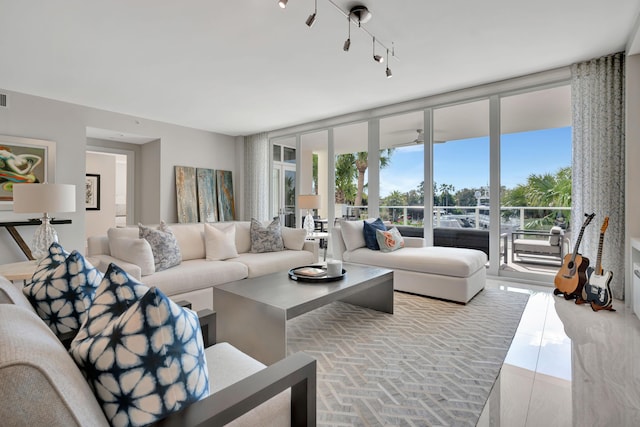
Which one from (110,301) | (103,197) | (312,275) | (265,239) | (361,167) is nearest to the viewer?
(110,301)

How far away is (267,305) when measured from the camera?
2.08 m

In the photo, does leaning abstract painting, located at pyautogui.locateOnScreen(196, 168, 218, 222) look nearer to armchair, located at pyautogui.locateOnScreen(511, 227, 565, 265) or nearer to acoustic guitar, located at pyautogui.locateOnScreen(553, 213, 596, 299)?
armchair, located at pyautogui.locateOnScreen(511, 227, 565, 265)

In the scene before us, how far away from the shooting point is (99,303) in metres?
0.90

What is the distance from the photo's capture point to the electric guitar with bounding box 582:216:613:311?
119 inches

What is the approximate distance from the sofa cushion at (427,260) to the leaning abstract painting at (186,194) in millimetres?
3860

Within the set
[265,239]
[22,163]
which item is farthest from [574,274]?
[22,163]

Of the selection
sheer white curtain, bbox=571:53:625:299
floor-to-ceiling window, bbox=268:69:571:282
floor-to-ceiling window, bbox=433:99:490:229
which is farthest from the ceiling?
floor-to-ceiling window, bbox=433:99:490:229

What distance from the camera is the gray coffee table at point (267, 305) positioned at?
203 centimetres

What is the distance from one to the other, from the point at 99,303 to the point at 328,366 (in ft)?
4.99

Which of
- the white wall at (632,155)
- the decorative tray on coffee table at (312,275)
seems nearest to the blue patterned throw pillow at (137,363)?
the decorative tray on coffee table at (312,275)

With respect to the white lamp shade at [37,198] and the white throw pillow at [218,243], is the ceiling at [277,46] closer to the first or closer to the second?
the white lamp shade at [37,198]

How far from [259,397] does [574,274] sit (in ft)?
12.2

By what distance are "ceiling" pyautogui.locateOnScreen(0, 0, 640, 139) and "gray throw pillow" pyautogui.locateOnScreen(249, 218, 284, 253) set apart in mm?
1925

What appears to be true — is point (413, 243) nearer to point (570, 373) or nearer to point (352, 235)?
point (352, 235)
